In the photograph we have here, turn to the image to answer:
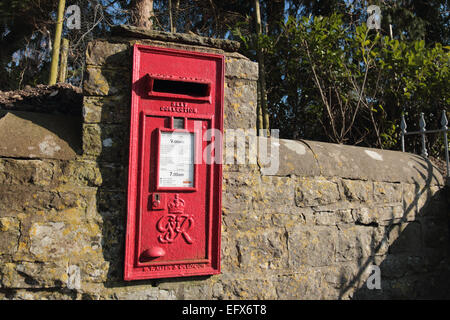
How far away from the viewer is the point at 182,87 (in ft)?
6.52

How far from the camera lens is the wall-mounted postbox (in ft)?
5.91

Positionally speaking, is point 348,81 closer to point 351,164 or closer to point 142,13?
point 351,164

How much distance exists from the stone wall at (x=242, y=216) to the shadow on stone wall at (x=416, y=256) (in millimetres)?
10

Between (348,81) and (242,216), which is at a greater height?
(348,81)

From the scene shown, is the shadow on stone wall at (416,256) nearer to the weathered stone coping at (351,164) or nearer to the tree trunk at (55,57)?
the weathered stone coping at (351,164)

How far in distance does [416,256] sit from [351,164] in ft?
3.07

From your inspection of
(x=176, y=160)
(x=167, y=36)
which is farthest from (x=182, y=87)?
(x=176, y=160)

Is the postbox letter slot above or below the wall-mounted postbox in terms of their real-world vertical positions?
above

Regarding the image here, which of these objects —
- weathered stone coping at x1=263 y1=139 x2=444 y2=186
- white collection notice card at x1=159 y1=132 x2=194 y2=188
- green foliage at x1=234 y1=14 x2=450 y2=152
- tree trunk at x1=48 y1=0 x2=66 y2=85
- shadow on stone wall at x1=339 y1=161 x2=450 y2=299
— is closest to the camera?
white collection notice card at x1=159 y1=132 x2=194 y2=188

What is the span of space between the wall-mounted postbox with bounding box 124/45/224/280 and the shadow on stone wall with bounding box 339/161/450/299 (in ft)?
4.14

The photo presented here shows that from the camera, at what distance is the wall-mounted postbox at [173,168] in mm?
1801

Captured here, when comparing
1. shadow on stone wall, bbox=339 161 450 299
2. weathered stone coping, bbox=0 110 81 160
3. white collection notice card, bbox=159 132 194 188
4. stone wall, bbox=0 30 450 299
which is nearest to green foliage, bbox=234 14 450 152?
shadow on stone wall, bbox=339 161 450 299

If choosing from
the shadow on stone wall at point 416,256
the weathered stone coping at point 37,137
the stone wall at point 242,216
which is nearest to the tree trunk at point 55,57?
the weathered stone coping at point 37,137

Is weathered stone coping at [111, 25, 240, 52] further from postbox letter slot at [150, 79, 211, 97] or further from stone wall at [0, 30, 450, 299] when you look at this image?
postbox letter slot at [150, 79, 211, 97]
